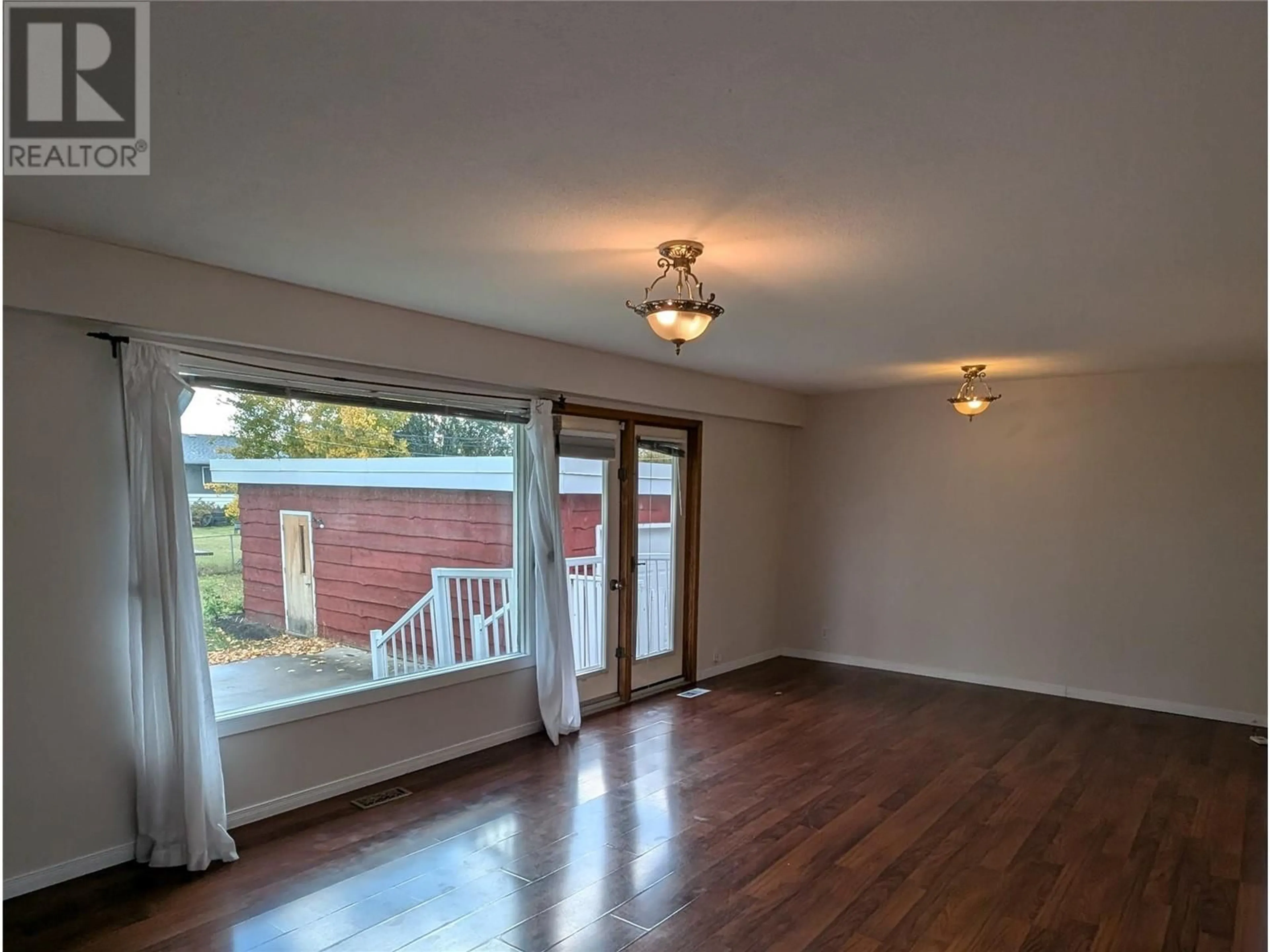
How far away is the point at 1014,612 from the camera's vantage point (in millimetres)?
6508

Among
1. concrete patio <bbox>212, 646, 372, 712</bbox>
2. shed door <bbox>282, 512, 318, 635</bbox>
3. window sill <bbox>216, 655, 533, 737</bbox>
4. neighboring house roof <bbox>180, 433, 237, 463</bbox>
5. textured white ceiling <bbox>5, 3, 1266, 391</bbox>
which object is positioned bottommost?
window sill <bbox>216, 655, 533, 737</bbox>

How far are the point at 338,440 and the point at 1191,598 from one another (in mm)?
5888

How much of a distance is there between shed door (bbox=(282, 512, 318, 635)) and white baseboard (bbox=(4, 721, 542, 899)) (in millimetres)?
800

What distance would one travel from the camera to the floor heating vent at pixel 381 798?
3.98m

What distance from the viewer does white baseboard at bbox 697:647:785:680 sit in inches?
266

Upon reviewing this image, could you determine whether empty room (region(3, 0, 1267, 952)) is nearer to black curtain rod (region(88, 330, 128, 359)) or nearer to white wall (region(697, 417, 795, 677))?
black curtain rod (region(88, 330, 128, 359))

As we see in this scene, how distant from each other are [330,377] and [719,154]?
2.64 m

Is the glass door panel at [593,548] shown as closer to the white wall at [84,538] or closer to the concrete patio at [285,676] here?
the concrete patio at [285,676]

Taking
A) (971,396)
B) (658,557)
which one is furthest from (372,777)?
(971,396)

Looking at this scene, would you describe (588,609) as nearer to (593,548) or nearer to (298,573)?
(593,548)

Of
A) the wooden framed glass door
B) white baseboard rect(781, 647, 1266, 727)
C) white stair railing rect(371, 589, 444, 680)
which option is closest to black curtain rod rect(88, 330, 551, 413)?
the wooden framed glass door

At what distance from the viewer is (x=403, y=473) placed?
14.7 feet

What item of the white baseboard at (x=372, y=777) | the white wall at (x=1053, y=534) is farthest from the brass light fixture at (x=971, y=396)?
the white baseboard at (x=372, y=777)

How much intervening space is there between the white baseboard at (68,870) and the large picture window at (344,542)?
2.07 feet
